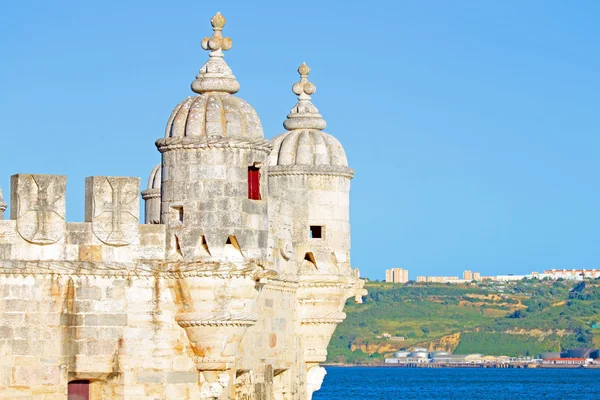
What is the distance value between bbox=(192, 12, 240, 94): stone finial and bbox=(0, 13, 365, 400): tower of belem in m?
0.02

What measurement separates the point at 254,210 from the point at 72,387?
4.12 meters

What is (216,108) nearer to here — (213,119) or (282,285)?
(213,119)

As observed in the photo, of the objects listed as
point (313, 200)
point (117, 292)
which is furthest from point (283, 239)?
point (117, 292)

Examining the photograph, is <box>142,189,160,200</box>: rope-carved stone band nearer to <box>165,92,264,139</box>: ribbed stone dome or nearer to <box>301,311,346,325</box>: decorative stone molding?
<box>301,311,346,325</box>: decorative stone molding

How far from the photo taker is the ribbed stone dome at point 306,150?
31766 millimetres

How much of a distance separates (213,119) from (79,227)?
9.36 feet

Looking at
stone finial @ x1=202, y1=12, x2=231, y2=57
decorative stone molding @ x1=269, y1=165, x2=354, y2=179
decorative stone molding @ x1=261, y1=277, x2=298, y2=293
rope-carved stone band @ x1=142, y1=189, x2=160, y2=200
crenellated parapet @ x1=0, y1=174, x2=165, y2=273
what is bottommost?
decorative stone molding @ x1=261, y1=277, x2=298, y2=293

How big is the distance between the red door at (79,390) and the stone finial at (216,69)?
17.2 feet

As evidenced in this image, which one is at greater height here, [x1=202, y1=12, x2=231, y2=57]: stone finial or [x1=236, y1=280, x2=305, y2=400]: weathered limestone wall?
[x1=202, y1=12, x2=231, y2=57]: stone finial

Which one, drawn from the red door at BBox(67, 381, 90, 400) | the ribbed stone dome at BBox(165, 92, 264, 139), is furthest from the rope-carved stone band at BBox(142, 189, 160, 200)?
the red door at BBox(67, 381, 90, 400)

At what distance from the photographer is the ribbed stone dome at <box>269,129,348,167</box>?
31766 mm

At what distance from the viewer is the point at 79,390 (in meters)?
25.7

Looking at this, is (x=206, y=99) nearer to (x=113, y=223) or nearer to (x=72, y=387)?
(x=113, y=223)

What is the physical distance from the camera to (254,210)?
26.5m
